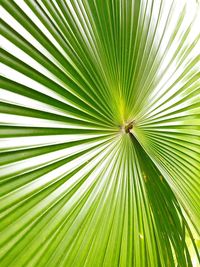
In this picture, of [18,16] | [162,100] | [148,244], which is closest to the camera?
[18,16]

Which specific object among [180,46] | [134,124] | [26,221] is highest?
[180,46]

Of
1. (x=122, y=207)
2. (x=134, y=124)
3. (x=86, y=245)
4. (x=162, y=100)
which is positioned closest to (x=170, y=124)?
(x=162, y=100)

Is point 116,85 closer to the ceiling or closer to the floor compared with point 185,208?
closer to the ceiling

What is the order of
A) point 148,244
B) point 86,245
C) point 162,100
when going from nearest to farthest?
point 86,245, point 148,244, point 162,100

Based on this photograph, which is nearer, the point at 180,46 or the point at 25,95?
the point at 25,95

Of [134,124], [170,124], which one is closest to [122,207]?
[134,124]

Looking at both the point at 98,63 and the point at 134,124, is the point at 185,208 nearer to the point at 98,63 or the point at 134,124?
the point at 134,124
